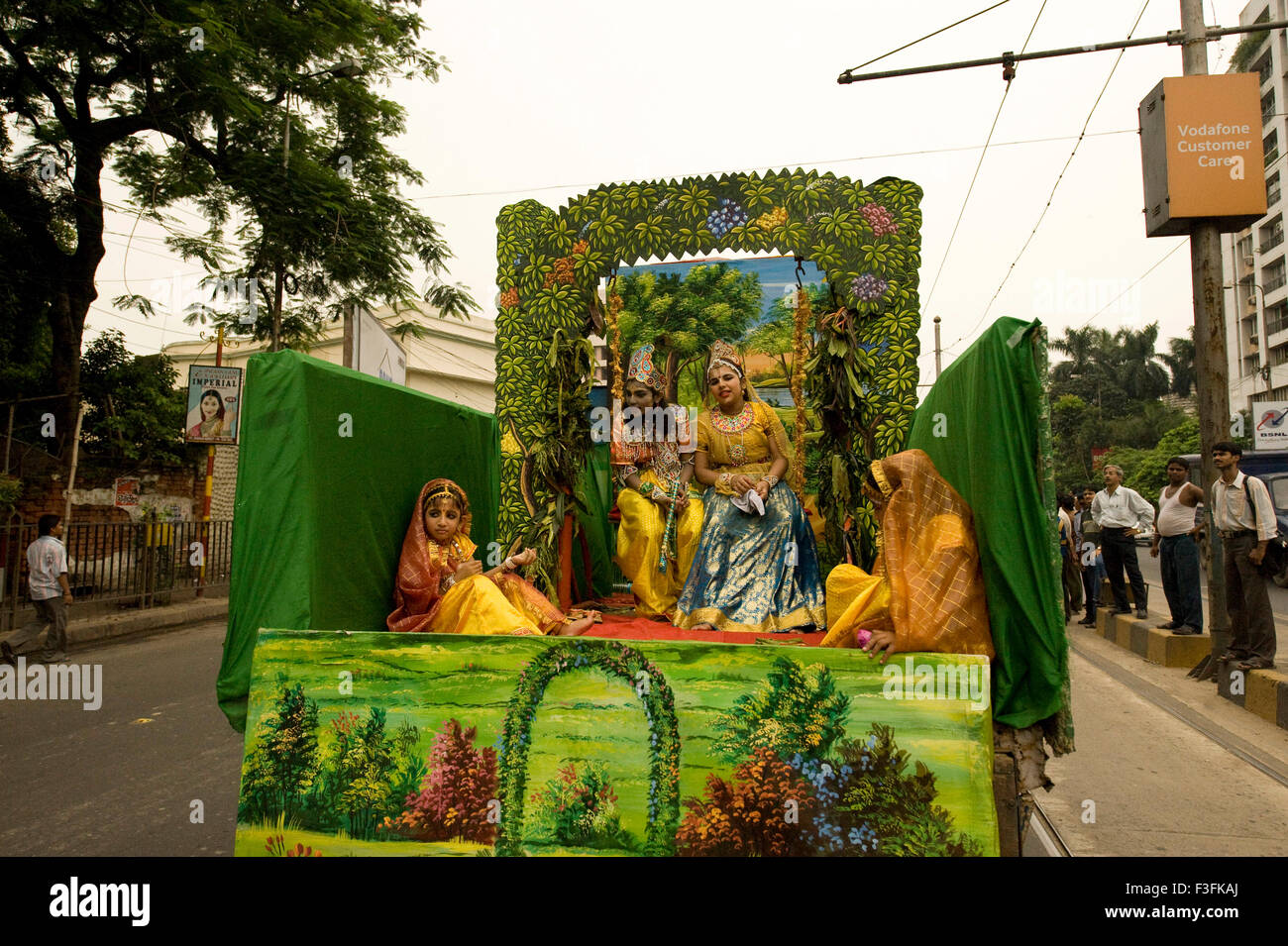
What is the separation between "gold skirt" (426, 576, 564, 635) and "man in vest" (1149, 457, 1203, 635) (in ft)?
23.9

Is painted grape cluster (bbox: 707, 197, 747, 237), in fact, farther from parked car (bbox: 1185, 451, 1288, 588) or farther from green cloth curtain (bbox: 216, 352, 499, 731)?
parked car (bbox: 1185, 451, 1288, 588)

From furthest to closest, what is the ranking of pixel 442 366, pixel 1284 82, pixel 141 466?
1. pixel 1284 82
2. pixel 442 366
3. pixel 141 466

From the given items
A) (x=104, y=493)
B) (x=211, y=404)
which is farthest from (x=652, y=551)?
(x=104, y=493)

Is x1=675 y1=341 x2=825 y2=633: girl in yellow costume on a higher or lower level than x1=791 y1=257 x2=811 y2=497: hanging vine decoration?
lower

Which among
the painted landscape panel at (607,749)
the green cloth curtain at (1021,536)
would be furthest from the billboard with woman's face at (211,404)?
the green cloth curtain at (1021,536)

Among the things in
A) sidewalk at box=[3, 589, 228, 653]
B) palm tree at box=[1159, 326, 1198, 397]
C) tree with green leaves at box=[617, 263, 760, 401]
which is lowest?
sidewalk at box=[3, 589, 228, 653]

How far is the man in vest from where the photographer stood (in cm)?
815

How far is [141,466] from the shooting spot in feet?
49.2

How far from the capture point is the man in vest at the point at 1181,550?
8.15m

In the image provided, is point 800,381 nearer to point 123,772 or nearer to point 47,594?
point 123,772

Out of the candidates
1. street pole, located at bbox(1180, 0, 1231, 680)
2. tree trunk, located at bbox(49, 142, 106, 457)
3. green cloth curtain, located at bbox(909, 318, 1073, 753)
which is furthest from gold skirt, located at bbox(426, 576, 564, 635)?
tree trunk, located at bbox(49, 142, 106, 457)

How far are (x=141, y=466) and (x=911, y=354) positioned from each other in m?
15.1
